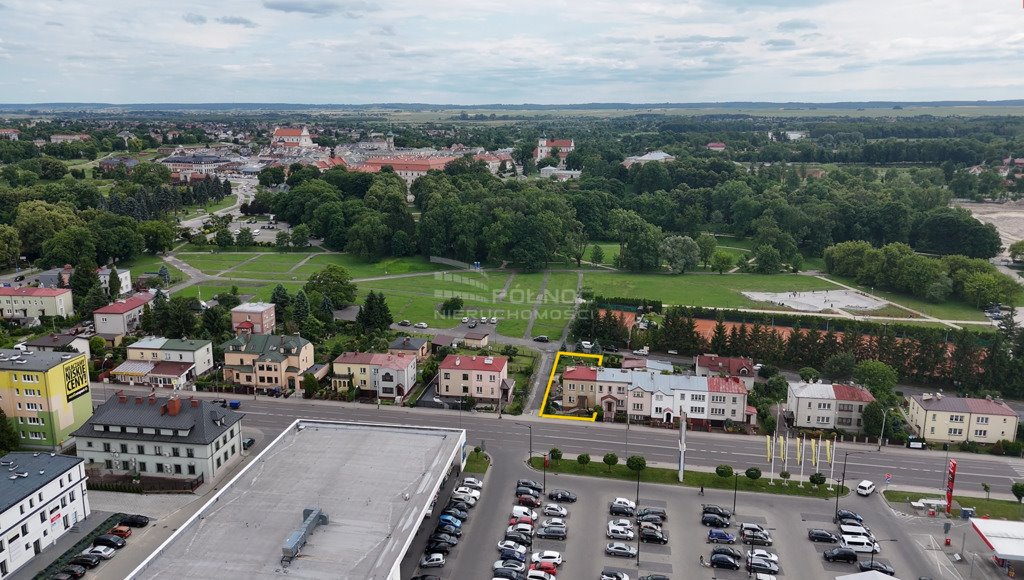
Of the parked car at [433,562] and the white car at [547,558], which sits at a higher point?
the parked car at [433,562]

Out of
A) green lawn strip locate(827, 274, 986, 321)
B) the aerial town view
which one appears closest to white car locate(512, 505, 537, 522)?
the aerial town view

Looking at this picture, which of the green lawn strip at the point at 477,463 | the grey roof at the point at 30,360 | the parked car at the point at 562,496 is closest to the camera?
the parked car at the point at 562,496

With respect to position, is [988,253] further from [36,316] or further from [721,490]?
[36,316]

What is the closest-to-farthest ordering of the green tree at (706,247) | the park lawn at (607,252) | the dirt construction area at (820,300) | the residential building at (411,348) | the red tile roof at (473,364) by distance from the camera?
the red tile roof at (473,364) < the residential building at (411,348) < the dirt construction area at (820,300) < the green tree at (706,247) < the park lawn at (607,252)

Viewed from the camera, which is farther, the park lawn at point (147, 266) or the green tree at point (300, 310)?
the park lawn at point (147, 266)

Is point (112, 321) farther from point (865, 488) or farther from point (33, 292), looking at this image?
point (865, 488)

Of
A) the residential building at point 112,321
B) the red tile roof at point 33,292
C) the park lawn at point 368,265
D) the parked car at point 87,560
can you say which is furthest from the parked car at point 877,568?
the red tile roof at point 33,292

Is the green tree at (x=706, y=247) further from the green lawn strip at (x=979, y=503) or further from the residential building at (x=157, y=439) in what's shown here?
Result: the residential building at (x=157, y=439)

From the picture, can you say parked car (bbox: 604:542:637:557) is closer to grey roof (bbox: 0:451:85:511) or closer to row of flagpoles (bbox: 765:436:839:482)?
row of flagpoles (bbox: 765:436:839:482)
